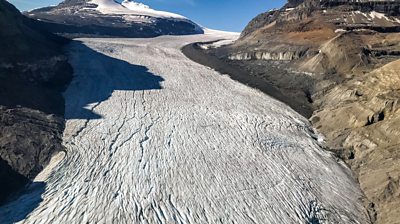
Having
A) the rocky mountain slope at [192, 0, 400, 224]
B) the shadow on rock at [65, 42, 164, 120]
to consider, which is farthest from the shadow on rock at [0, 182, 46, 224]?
the rocky mountain slope at [192, 0, 400, 224]

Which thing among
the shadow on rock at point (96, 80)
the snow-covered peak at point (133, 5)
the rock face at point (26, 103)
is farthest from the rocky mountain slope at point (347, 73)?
the snow-covered peak at point (133, 5)

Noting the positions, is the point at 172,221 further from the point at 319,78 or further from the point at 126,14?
the point at 126,14

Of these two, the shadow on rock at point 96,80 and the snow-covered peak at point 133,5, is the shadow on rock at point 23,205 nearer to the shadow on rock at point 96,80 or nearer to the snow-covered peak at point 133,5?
the shadow on rock at point 96,80

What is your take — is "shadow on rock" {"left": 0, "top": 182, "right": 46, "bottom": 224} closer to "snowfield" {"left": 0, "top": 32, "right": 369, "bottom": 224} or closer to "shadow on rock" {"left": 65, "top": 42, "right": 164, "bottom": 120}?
"snowfield" {"left": 0, "top": 32, "right": 369, "bottom": 224}

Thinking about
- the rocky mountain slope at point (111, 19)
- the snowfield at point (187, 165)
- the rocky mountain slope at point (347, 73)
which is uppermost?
the rocky mountain slope at point (347, 73)

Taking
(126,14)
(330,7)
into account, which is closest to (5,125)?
(330,7)

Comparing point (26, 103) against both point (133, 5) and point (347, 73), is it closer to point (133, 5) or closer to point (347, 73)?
point (347, 73)
